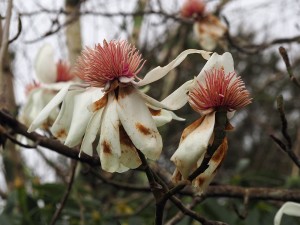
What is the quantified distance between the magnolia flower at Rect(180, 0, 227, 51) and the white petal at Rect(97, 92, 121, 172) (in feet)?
4.01

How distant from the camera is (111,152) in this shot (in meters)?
0.71

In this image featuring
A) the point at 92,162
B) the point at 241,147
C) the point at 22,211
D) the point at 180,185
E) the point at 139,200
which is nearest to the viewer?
the point at 180,185

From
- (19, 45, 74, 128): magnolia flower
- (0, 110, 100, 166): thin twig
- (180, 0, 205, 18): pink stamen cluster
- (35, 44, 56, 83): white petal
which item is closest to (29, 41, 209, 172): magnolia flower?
(0, 110, 100, 166): thin twig

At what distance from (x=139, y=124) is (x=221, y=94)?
0.34 feet

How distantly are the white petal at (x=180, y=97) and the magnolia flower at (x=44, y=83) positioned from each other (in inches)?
24.6

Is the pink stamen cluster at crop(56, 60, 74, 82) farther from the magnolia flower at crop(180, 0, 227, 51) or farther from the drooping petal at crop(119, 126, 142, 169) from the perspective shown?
the drooping petal at crop(119, 126, 142, 169)

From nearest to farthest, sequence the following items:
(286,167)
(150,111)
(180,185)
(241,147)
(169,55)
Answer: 1. (180,185)
2. (150,111)
3. (169,55)
4. (286,167)
5. (241,147)

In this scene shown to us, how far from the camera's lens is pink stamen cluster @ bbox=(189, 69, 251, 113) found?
69 cm

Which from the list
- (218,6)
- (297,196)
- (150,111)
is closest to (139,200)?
(218,6)

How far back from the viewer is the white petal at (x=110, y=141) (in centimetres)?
71

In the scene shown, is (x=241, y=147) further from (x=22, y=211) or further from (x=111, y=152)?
(x=111, y=152)

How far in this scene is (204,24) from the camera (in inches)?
79.4

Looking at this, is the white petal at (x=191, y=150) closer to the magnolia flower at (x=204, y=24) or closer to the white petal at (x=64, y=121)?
the white petal at (x=64, y=121)

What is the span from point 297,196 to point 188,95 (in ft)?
1.38
